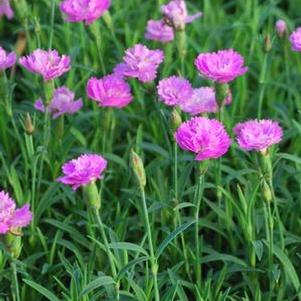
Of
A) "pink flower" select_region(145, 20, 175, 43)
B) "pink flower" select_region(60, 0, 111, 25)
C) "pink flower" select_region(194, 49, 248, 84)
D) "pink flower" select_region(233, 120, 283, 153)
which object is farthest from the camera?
"pink flower" select_region(145, 20, 175, 43)

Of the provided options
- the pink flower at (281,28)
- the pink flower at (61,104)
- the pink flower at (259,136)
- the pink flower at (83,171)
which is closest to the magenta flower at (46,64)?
the pink flower at (61,104)

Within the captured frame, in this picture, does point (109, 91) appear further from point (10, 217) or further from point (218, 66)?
point (10, 217)

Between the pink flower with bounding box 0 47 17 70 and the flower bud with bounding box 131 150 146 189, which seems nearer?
the flower bud with bounding box 131 150 146 189

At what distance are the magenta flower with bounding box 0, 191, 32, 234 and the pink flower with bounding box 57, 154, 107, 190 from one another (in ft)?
0.34

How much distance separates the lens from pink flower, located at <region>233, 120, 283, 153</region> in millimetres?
1493

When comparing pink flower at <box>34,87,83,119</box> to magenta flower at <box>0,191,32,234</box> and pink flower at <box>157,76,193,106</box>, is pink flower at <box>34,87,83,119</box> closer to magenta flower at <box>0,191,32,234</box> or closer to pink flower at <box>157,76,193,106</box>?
pink flower at <box>157,76,193,106</box>

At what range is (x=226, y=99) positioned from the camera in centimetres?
178

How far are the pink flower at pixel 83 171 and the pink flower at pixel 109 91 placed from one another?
1.03 ft

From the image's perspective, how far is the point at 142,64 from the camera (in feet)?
5.67

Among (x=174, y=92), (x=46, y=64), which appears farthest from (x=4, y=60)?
(x=174, y=92)

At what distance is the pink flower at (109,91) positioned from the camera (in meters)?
1.74

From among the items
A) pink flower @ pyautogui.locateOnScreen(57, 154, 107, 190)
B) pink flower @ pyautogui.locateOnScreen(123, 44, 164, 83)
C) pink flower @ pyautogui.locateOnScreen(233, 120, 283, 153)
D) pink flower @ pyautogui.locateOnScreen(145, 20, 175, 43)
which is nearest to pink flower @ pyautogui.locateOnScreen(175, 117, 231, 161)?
pink flower @ pyautogui.locateOnScreen(233, 120, 283, 153)

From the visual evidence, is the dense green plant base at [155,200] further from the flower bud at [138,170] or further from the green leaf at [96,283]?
the flower bud at [138,170]

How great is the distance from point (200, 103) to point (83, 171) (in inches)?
15.8
